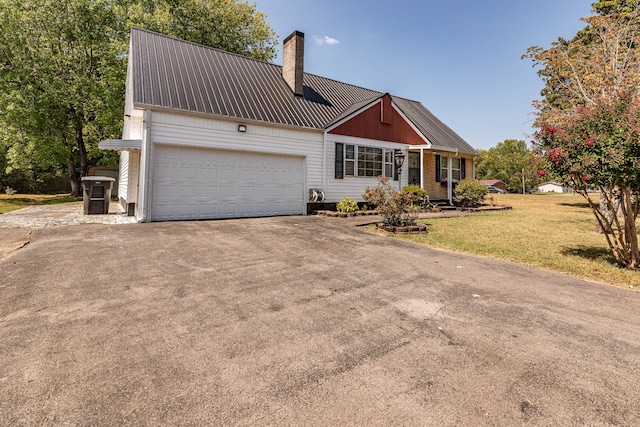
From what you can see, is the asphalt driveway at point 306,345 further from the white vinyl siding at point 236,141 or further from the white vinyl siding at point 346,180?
the white vinyl siding at point 346,180

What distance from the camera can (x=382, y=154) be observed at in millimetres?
14859

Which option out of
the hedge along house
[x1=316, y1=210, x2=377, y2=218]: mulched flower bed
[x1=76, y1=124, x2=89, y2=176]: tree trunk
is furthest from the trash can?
[x1=76, y1=124, x2=89, y2=176]: tree trunk

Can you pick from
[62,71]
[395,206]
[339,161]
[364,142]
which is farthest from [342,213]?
[62,71]

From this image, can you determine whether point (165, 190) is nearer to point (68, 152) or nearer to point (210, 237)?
point (210, 237)

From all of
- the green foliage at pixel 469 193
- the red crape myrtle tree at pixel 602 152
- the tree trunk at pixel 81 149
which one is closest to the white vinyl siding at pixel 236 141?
the green foliage at pixel 469 193

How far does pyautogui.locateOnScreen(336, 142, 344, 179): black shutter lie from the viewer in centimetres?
1337

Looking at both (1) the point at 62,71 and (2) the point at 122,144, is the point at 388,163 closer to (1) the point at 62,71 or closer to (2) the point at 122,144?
(2) the point at 122,144

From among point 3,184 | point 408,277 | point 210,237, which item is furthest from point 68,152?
point 408,277

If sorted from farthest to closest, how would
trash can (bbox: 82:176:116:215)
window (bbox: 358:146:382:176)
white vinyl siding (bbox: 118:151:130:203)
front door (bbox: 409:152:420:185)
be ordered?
front door (bbox: 409:152:420:185), window (bbox: 358:146:382:176), white vinyl siding (bbox: 118:151:130:203), trash can (bbox: 82:176:116:215)

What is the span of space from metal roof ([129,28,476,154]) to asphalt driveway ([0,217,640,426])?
710 centimetres

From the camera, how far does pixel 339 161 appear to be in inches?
528

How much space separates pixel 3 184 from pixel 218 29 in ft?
71.5

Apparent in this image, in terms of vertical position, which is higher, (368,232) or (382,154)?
(382,154)

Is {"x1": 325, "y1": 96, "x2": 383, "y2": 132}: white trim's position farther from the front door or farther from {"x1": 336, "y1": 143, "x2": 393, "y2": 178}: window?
the front door
